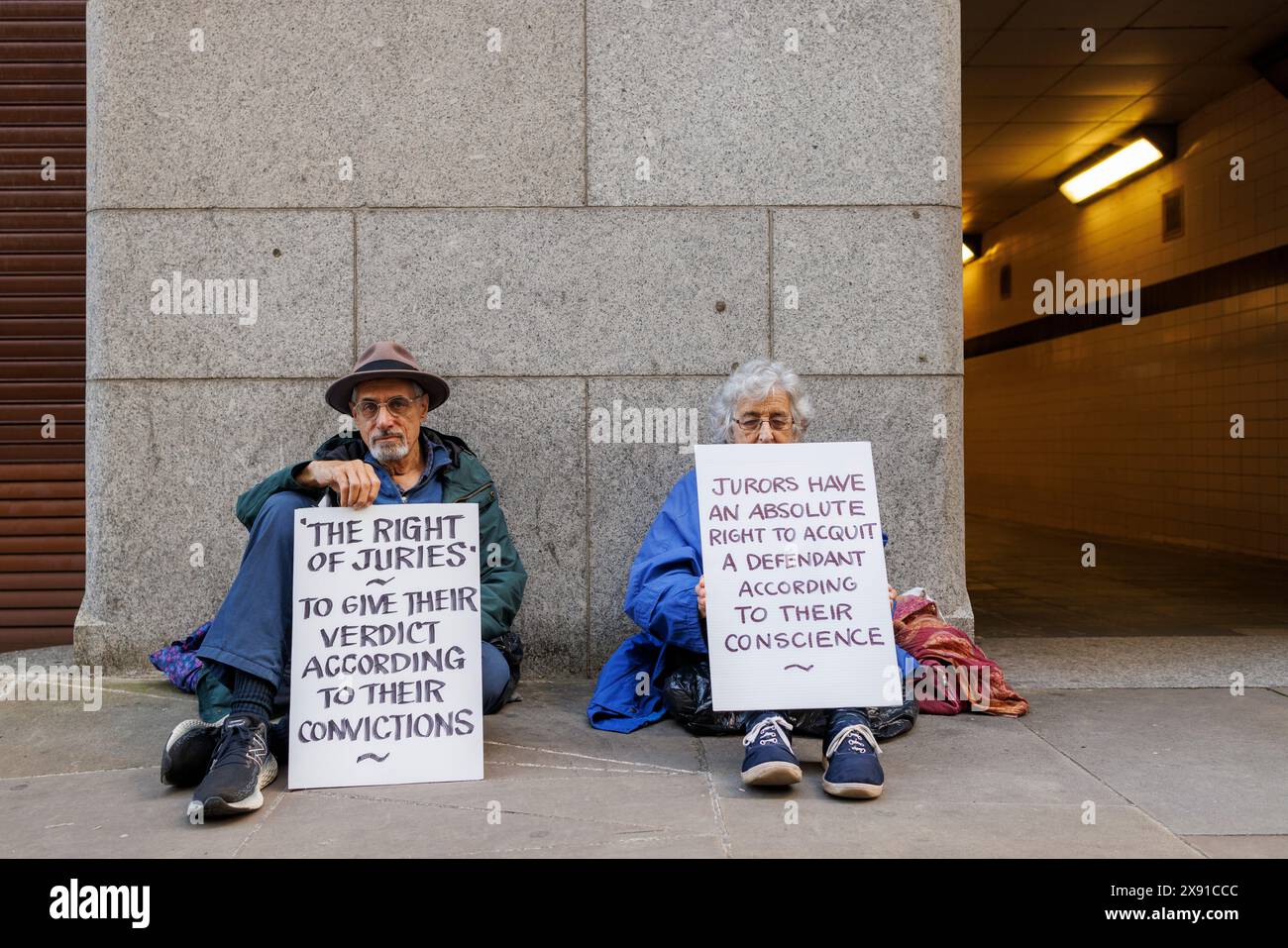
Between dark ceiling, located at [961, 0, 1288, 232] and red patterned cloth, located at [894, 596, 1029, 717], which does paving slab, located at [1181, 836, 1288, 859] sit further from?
dark ceiling, located at [961, 0, 1288, 232]

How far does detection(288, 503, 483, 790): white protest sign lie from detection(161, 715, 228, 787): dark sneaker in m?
0.24

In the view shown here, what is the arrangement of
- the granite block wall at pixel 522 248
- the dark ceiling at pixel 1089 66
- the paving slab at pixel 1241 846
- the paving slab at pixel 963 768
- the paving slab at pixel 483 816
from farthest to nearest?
the dark ceiling at pixel 1089 66, the granite block wall at pixel 522 248, the paving slab at pixel 963 768, the paving slab at pixel 483 816, the paving slab at pixel 1241 846

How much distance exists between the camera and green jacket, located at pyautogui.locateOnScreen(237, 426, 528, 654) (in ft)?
12.5

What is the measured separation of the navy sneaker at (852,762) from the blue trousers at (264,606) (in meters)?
1.72

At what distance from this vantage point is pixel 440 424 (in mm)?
4848

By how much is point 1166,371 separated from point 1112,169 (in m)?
2.23

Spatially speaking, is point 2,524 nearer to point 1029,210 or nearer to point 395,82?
point 395,82

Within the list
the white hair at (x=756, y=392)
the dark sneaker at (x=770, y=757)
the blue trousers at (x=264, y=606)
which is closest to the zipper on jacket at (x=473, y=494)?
the blue trousers at (x=264, y=606)

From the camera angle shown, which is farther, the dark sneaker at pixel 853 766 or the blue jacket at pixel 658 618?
the blue jacket at pixel 658 618

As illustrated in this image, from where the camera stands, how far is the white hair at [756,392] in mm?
4055

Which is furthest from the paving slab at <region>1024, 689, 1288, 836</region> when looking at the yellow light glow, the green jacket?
the yellow light glow

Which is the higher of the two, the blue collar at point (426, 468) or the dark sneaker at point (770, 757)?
the blue collar at point (426, 468)

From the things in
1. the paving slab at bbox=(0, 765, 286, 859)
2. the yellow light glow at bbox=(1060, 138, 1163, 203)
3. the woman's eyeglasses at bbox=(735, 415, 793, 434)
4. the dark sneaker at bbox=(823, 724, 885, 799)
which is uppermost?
the yellow light glow at bbox=(1060, 138, 1163, 203)

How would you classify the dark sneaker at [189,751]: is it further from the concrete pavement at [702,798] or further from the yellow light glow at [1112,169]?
the yellow light glow at [1112,169]
